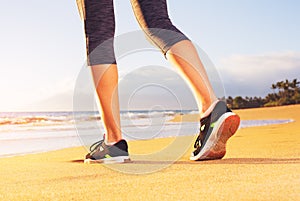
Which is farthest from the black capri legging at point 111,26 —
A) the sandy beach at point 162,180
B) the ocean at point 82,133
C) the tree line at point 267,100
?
the tree line at point 267,100

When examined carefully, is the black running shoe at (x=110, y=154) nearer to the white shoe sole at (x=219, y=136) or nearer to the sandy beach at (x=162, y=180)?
the sandy beach at (x=162, y=180)

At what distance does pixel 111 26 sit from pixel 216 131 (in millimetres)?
781

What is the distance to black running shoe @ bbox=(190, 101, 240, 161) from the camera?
76.7 inches

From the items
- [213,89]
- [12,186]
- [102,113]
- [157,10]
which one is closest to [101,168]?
[102,113]

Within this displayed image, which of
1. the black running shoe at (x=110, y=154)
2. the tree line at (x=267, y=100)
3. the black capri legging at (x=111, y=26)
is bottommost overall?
the tree line at (x=267, y=100)

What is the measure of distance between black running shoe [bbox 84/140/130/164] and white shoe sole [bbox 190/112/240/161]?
37 centimetres

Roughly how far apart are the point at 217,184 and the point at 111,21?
3.80 feet

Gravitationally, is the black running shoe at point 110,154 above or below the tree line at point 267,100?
above

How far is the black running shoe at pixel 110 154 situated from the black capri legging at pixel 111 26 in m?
0.43

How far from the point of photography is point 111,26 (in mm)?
2219

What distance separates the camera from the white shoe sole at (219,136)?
1.94 m

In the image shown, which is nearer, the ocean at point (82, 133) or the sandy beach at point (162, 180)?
the sandy beach at point (162, 180)

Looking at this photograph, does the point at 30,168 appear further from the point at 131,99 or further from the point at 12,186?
the point at 131,99

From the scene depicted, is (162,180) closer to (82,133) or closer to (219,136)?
(219,136)
